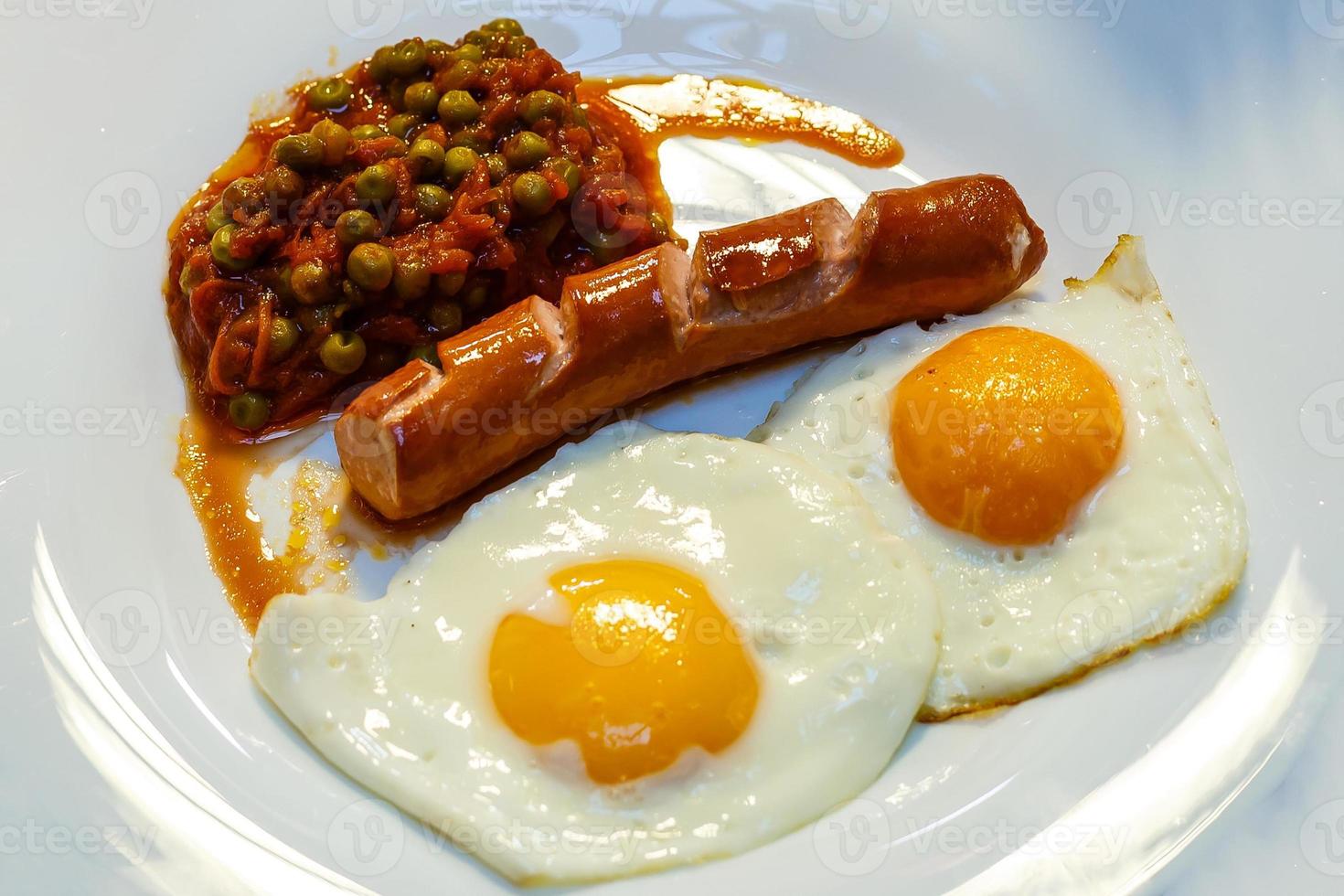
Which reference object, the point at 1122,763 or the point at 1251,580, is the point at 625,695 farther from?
the point at 1251,580

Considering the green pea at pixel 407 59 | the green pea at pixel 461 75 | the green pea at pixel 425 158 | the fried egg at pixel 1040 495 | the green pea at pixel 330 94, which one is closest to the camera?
the fried egg at pixel 1040 495

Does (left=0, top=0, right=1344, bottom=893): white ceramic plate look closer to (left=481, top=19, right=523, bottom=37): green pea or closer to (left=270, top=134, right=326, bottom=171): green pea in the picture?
(left=481, top=19, right=523, bottom=37): green pea

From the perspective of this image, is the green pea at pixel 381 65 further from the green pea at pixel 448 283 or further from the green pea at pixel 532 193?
the green pea at pixel 448 283

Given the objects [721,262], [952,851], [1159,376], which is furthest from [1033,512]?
[721,262]

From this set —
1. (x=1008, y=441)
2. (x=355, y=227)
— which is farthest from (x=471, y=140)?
(x=1008, y=441)

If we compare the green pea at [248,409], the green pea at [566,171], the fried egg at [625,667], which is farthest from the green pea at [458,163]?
the fried egg at [625,667]

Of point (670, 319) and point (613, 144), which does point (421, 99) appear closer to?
point (613, 144)
